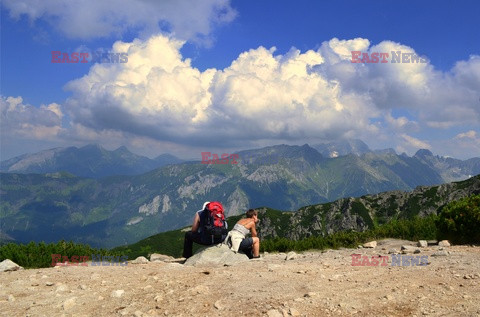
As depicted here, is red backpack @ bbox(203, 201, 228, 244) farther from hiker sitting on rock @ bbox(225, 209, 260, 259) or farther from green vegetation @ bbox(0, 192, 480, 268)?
green vegetation @ bbox(0, 192, 480, 268)

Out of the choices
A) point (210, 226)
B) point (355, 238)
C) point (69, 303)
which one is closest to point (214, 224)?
point (210, 226)

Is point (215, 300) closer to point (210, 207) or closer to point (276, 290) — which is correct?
point (276, 290)

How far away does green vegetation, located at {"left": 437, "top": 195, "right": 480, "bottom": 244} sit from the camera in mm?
15523

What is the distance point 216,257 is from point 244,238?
1.85 metres

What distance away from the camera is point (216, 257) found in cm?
1288

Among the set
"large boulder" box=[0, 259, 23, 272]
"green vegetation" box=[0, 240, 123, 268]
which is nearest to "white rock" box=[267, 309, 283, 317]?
"large boulder" box=[0, 259, 23, 272]

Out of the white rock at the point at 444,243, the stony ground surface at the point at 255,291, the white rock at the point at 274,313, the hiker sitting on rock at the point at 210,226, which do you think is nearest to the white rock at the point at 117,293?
the stony ground surface at the point at 255,291

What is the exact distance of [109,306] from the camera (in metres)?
8.01

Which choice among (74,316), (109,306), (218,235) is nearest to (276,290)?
(109,306)

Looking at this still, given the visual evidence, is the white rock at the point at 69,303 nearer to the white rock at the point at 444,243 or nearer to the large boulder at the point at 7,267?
the large boulder at the point at 7,267

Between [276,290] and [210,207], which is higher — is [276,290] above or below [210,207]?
below

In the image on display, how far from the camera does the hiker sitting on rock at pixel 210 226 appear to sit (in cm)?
1357

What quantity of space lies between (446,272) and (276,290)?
4.87m

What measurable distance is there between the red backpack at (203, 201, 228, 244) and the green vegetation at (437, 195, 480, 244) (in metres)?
11.1
